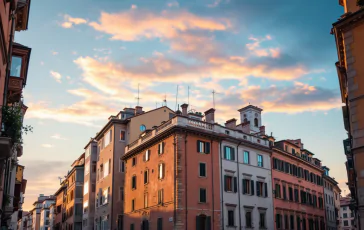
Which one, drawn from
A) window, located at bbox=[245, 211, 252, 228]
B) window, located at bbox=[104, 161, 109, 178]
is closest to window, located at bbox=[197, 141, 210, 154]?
window, located at bbox=[245, 211, 252, 228]

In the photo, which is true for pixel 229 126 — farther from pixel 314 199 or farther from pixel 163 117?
pixel 314 199

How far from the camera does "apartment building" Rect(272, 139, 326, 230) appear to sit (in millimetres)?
54450

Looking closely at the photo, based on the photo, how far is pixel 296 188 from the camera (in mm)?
59406

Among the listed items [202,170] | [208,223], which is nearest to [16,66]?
[202,170]

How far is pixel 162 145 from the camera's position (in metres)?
47.1

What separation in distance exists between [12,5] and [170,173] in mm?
28877

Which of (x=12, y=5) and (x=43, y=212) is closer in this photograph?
(x=12, y=5)

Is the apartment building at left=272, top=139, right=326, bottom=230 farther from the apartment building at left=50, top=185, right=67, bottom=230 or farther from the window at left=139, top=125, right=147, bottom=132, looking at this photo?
the apartment building at left=50, top=185, right=67, bottom=230

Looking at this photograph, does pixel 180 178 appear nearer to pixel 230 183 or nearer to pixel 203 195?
pixel 203 195

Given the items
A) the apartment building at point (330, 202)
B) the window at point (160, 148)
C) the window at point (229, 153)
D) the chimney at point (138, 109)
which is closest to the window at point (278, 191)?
the window at point (229, 153)

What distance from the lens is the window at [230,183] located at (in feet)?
154

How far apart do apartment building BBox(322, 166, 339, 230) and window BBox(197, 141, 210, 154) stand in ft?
110

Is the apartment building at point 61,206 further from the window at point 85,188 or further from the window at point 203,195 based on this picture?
the window at point 203,195

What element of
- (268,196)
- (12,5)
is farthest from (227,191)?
(12,5)
